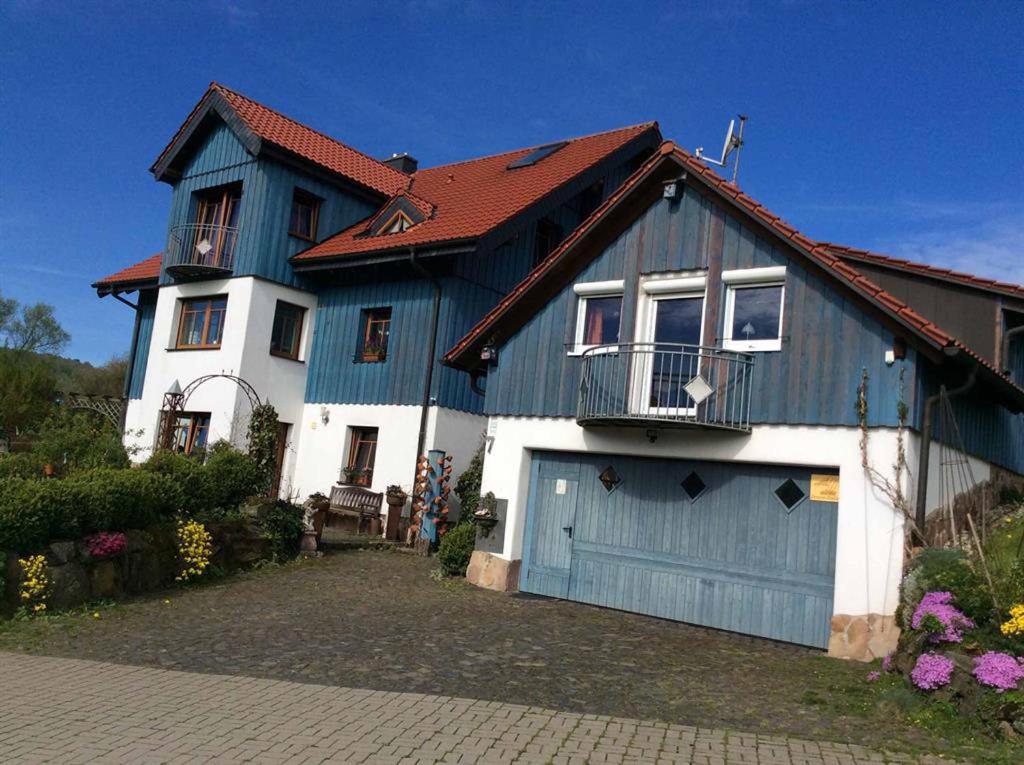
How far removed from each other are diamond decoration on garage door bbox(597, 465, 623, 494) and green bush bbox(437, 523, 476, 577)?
248cm

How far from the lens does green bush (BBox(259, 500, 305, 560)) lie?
1427cm

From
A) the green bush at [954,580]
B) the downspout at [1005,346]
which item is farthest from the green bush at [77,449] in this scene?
the downspout at [1005,346]

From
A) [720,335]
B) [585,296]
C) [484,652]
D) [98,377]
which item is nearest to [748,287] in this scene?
[720,335]

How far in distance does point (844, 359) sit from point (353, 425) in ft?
41.1

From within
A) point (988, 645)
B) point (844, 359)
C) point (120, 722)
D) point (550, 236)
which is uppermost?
point (550, 236)

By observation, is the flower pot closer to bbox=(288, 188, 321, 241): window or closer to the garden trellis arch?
the garden trellis arch

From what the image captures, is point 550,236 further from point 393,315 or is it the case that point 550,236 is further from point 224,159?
point 224,159

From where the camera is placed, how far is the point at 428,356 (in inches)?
757

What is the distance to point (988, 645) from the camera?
769cm

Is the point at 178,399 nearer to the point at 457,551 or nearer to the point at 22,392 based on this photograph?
the point at 22,392

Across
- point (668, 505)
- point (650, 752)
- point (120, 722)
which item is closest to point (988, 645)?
point (650, 752)

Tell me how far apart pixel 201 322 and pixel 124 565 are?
38.2 ft

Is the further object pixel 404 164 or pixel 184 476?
pixel 404 164

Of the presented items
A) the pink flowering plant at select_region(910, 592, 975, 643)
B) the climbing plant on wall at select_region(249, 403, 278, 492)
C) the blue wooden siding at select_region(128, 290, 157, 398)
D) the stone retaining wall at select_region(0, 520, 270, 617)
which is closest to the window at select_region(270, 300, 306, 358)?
the climbing plant on wall at select_region(249, 403, 278, 492)
